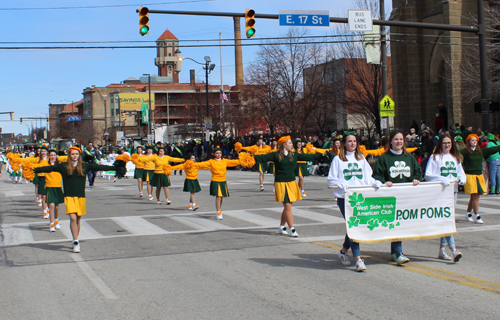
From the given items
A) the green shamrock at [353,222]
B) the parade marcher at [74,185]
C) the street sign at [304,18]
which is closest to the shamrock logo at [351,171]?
→ the green shamrock at [353,222]

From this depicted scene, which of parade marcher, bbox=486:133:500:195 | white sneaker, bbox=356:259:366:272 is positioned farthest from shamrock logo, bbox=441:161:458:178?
parade marcher, bbox=486:133:500:195

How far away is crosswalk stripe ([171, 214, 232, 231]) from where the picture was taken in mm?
11873

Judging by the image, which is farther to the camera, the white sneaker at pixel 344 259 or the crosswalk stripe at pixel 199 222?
the crosswalk stripe at pixel 199 222

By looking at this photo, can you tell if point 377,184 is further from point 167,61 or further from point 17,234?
point 167,61

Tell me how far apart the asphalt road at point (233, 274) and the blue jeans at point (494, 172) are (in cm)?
468

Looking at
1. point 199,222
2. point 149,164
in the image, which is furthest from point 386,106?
point 199,222

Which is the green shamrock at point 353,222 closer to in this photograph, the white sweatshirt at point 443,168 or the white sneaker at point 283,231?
the white sweatshirt at point 443,168

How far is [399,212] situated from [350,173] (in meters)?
0.85

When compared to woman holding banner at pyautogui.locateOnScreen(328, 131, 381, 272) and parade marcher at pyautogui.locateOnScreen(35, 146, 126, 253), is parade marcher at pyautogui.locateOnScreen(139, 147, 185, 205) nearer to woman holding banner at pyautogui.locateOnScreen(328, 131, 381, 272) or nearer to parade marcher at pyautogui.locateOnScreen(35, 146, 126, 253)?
parade marcher at pyautogui.locateOnScreen(35, 146, 126, 253)

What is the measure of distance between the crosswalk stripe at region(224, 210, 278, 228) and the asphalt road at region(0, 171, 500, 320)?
0.08 meters

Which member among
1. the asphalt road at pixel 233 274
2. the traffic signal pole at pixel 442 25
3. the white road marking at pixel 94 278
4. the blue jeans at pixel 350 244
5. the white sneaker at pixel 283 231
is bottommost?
the white road marking at pixel 94 278

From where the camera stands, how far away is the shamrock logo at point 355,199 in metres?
7.36

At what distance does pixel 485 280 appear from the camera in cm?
661

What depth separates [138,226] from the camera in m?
12.4
